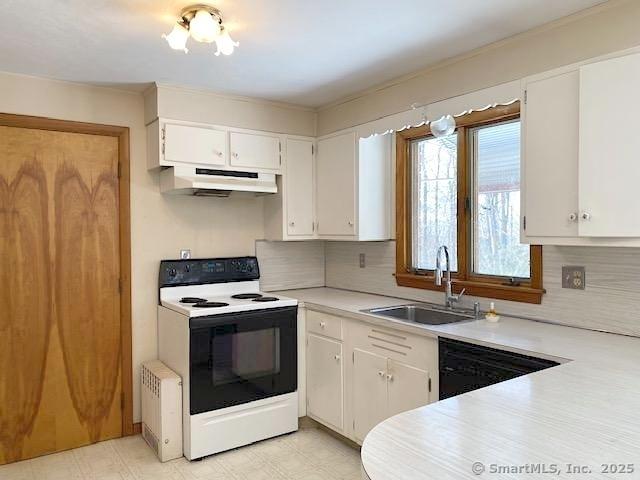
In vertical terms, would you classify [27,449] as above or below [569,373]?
below

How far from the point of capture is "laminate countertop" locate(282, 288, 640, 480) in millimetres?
1069

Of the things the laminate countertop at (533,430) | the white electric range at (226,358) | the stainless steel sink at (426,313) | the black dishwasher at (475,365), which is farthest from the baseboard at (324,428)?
the laminate countertop at (533,430)

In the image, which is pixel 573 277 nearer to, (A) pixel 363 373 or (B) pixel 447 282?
(B) pixel 447 282

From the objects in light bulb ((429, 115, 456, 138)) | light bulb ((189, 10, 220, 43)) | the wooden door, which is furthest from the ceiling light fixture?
the wooden door

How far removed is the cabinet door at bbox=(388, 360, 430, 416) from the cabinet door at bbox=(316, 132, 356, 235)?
1.14m

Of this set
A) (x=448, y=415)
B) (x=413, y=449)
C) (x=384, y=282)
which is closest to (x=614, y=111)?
(x=448, y=415)

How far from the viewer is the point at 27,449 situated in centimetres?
302

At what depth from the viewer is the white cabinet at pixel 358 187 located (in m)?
3.46

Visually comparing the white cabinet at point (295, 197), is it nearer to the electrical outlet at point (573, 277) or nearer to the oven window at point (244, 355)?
the oven window at point (244, 355)

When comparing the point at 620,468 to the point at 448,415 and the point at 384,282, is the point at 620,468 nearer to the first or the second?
the point at 448,415

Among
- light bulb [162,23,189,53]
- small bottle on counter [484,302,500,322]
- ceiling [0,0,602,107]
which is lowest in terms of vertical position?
small bottle on counter [484,302,500,322]

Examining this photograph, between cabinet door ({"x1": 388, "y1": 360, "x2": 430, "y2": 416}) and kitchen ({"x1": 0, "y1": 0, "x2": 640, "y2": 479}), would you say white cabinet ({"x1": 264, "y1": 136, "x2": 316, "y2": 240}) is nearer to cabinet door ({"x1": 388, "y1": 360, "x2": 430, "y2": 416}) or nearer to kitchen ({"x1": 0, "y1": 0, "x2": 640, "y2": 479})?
kitchen ({"x1": 0, "y1": 0, "x2": 640, "y2": 479})

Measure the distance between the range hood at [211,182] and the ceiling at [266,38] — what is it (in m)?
0.57

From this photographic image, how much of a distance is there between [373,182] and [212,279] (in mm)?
1364
